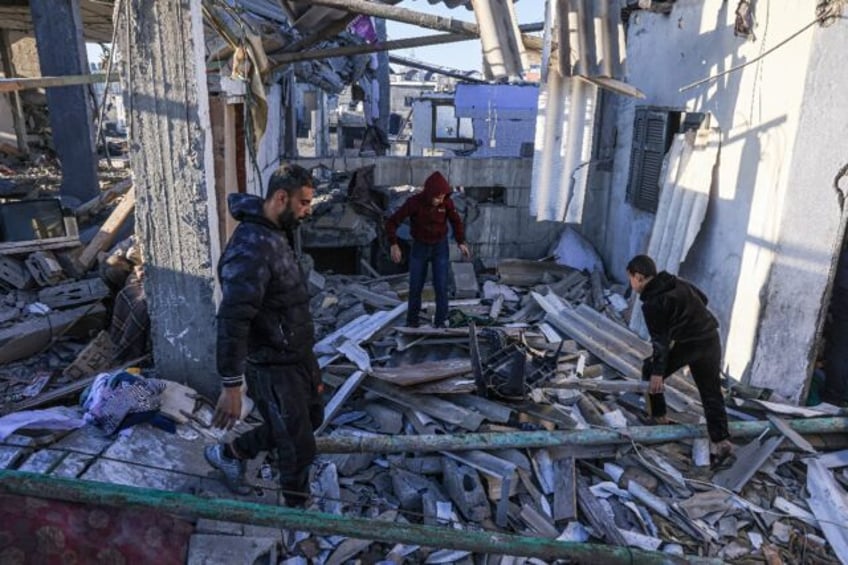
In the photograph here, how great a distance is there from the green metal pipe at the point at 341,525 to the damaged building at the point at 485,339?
0.01 metres

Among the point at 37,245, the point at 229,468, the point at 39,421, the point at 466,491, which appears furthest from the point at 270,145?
the point at 466,491

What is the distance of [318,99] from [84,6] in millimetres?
8160

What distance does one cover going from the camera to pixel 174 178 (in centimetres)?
484

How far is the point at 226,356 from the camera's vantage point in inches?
144

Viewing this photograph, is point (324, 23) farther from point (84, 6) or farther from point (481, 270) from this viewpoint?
point (84, 6)

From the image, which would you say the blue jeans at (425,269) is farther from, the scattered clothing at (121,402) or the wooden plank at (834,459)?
the wooden plank at (834,459)

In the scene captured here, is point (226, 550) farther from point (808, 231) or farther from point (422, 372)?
point (808, 231)

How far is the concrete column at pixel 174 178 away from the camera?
4594 mm

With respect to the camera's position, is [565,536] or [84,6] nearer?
[565,536]

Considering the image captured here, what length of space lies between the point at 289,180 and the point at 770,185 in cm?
518

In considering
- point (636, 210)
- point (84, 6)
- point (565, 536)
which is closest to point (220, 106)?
point (565, 536)

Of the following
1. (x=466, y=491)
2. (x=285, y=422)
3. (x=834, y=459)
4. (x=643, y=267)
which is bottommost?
(x=834, y=459)

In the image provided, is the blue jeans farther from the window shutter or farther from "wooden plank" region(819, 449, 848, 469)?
"wooden plank" region(819, 449, 848, 469)

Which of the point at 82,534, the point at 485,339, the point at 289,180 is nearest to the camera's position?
the point at 82,534
